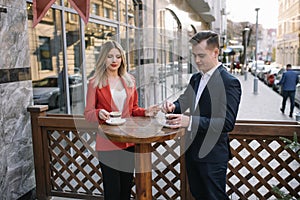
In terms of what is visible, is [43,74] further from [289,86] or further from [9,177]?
[289,86]

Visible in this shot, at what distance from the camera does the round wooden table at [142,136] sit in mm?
2008

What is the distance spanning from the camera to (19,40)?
3.26m

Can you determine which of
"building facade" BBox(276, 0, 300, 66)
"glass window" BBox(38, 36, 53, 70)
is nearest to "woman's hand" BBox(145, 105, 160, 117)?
"glass window" BBox(38, 36, 53, 70)

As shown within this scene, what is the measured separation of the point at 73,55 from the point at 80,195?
2495mm

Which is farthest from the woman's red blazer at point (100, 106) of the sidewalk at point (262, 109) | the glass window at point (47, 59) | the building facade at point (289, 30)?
the building facade at point (289, 30)

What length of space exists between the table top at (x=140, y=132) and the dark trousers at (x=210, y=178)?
0.98 feet

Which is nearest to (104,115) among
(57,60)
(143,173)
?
(143,173)

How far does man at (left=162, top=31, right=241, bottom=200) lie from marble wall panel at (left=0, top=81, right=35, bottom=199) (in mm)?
1798

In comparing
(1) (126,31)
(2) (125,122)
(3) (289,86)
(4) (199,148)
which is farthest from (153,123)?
(3) (289,86)

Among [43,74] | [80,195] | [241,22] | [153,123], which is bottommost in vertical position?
[80,195]

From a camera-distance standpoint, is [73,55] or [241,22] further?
[241,22]

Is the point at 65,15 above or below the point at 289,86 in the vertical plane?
above

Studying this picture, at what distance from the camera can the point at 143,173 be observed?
2.34 metres

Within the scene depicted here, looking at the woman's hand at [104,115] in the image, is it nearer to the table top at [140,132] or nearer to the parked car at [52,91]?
the table top at [140,132]
